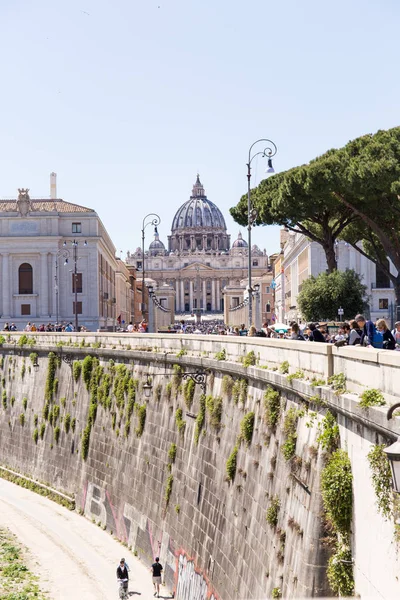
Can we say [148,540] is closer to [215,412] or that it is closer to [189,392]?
[189,392]

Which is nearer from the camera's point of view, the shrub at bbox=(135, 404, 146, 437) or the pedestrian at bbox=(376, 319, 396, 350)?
the pedestrian at bbox=(376, 319, 396, 350)

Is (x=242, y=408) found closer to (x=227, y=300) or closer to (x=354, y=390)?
(x=354, y=390)

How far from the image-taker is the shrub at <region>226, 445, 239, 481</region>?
17497 millimetres

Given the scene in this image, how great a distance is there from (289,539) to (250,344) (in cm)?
521

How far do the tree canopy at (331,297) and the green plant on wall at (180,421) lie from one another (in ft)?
81.2

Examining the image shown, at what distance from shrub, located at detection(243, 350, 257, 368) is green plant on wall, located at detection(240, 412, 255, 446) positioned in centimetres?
96

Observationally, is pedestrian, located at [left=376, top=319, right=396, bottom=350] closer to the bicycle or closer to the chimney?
the bicycle

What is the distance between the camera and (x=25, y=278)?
77438 mm

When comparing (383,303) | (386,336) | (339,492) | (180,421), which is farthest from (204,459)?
(383,303)

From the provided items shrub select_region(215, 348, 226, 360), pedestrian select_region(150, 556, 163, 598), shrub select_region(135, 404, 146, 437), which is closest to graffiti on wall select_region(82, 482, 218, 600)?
pedestrian select_region(150, 556, 163, 598)

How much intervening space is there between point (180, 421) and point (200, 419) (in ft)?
5.19

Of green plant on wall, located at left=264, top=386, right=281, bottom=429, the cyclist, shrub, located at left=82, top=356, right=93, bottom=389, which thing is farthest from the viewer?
shrub, located at left=82, top=356, right=93, bottom=389

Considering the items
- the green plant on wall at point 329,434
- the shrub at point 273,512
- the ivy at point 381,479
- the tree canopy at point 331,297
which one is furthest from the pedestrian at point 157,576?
the tree canopy at point 331,297

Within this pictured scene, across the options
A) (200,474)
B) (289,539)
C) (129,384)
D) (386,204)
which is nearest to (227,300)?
(386,204)
